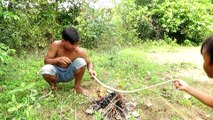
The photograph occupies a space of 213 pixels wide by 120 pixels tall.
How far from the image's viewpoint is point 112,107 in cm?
375

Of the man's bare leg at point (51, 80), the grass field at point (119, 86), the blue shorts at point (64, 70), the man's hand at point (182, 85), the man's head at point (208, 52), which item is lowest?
the grass field at point (119, 86)

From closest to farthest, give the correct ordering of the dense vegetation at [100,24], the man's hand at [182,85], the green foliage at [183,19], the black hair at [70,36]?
the man's hand at [182,85] → the black hair at [70,36] → the dense vegetation at [100,24] → the green foliage at [183,19]

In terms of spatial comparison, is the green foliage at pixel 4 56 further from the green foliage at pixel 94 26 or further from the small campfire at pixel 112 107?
the green foliage at pixel 94 26

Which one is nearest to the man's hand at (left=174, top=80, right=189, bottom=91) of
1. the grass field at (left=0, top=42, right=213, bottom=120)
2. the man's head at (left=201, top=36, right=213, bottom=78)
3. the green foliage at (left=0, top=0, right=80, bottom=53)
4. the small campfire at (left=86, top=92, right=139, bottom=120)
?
the man's head at (left=201, top=36, right=213, bottom=78)

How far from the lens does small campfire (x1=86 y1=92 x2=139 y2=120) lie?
3.73 meters

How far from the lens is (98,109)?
3848 mm

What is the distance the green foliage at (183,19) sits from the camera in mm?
9570

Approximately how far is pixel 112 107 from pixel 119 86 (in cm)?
75

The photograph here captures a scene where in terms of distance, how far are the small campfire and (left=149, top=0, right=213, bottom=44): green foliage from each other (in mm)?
5986

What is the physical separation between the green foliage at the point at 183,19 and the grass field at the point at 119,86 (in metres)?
2.31

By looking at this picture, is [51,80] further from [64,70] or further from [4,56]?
[4,56]

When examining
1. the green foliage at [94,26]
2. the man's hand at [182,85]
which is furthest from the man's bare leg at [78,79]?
the green foliage at [94,26]

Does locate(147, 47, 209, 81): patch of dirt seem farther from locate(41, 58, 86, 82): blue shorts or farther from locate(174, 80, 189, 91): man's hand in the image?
locate(174, 80, 189, 91): man's hand

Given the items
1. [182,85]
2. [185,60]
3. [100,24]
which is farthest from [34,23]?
[182,85]
